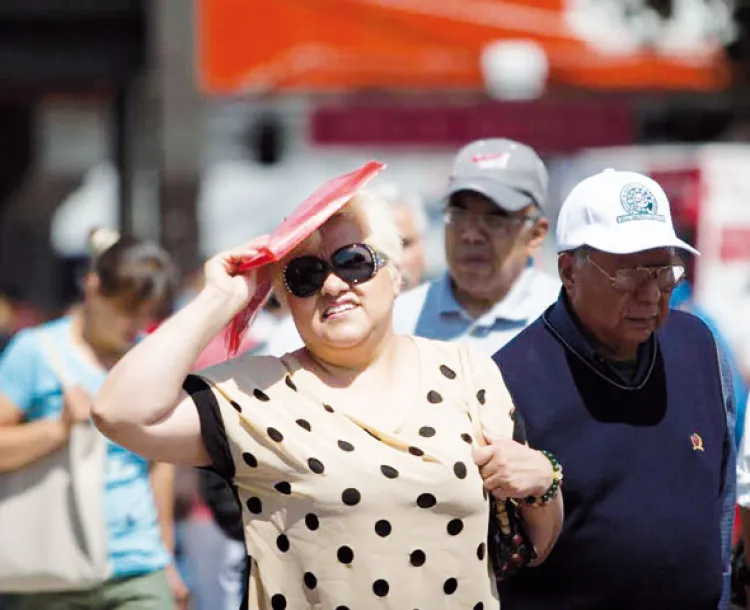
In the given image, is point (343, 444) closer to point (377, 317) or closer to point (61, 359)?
point (377, 317)

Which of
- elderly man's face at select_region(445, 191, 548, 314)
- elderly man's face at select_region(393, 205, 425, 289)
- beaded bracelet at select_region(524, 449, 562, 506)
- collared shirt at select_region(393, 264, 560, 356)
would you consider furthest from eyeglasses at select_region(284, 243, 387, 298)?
elderly man's face at select_region(393, 205, 425, 289)

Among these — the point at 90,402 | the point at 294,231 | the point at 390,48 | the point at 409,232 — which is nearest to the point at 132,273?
the point at 90,402

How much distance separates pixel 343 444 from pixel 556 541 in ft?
2.24

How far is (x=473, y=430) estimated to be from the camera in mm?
4070

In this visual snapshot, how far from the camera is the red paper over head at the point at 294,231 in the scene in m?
4.02

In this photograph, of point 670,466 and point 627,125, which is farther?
point 627,125

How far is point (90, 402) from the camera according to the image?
6027mm

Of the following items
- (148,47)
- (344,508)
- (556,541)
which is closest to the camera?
(344,508)

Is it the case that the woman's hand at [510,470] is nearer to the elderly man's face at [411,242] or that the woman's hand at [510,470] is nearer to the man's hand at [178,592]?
the elderly man's face at [411,242]

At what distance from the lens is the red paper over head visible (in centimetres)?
402

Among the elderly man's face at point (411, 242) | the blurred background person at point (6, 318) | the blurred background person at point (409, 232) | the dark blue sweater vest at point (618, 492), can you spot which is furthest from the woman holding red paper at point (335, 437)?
the blurred background person at point (6, 318)

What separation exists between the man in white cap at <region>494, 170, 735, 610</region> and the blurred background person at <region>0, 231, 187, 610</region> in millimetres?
2017

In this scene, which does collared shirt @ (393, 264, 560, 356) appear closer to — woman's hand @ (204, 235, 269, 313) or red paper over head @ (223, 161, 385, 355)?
red paper over head @ (223, 161, 385, 355)

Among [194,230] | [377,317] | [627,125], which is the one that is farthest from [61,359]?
[627,125]
